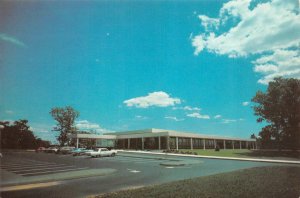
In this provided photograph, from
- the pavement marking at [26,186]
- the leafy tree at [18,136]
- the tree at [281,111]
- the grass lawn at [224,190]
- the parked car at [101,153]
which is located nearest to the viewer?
the grass lawn at [224,190]

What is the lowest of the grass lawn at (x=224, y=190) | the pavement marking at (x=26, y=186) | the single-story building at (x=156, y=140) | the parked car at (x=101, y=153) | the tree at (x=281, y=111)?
the pavement marking at (x=26, y=186)

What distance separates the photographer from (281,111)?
1841 inches

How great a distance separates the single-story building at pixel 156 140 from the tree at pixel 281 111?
40.5 ft

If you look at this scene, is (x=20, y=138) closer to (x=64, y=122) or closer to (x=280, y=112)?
(x=64, y=122)

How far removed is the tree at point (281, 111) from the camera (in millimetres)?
45719

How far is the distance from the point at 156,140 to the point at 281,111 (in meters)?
27.6

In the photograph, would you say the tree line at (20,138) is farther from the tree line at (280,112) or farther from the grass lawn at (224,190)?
the grass lawn at (224,190)

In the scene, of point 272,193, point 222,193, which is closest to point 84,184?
point 222,193

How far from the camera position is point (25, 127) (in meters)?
84.0

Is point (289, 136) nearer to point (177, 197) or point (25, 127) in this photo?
point (177, 197)

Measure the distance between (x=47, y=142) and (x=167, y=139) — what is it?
169 feet

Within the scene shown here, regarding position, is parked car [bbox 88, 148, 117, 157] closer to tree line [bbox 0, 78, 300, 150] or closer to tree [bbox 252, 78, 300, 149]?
tree line [bbox 0, 78, 300, 150]

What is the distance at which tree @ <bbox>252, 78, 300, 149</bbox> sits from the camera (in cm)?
4572

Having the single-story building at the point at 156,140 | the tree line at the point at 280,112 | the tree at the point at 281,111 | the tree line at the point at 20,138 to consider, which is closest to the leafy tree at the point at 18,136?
the tree line at the point at 20,138
